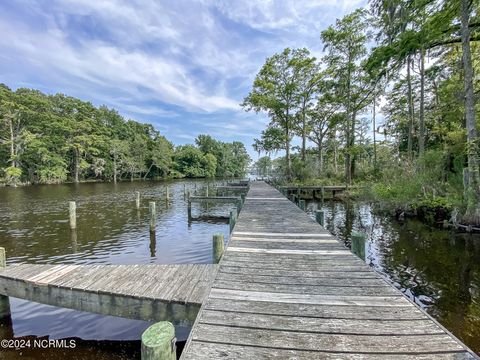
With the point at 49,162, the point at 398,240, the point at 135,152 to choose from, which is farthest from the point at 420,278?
the point at 135,152

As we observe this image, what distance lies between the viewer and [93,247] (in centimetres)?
959

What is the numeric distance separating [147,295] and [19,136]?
46.6 meters

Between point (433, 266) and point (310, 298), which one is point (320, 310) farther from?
point (433, 266)

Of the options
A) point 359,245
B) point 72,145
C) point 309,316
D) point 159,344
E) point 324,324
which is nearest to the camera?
point 159,344

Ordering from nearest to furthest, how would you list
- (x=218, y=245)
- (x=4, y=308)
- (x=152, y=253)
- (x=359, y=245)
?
(x=359, y=245) → (x=4, y=308) → (x=218, y=245) → (x=152, y=253)

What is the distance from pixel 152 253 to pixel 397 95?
29.8 meters

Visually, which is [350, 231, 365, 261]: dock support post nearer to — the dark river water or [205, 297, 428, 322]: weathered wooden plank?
the dark river water

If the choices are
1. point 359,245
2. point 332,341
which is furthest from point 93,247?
point 332,341

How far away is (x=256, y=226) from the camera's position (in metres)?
7.04

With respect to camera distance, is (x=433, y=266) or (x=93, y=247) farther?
(x=93, y=247)

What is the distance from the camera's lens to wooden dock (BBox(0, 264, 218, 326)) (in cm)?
368

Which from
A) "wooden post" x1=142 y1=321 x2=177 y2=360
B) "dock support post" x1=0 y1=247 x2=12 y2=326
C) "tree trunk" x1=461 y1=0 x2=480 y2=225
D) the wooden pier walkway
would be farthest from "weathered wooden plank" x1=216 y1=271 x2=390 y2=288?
"tree trunk" x1=461 y1=0 x2=480 y2=225

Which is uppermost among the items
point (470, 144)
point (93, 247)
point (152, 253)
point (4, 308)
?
point (470, 144)

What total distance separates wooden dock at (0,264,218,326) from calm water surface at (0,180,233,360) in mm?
823
